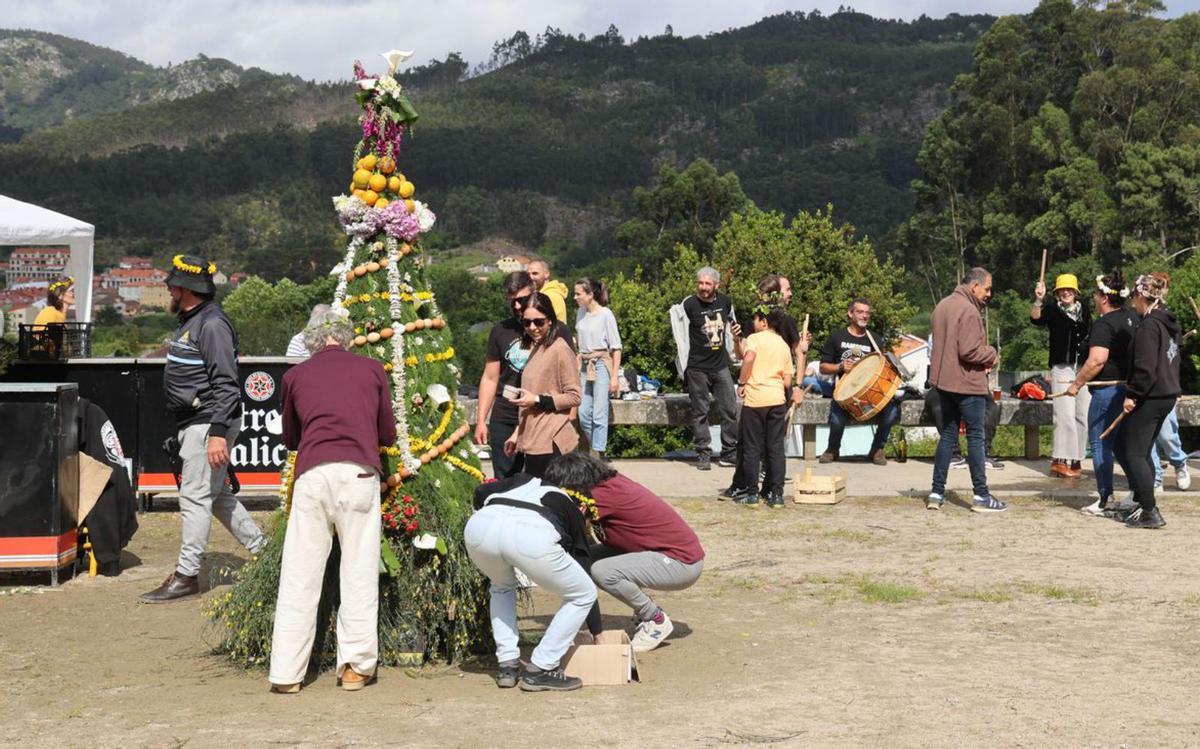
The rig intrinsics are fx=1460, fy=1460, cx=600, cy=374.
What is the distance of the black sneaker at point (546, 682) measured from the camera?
6.43m

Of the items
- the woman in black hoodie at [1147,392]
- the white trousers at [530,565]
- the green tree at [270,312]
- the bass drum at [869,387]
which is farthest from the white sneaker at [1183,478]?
the green tree at [270,312]

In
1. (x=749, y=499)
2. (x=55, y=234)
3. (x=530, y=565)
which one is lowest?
(x=749, y=499)

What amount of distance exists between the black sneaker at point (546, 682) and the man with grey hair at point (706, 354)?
24.2 ft

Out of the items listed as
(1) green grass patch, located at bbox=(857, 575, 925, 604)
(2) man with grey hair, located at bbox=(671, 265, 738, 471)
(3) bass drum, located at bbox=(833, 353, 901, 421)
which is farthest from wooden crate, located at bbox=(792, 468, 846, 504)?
(1) green grass patch, located at bbox=(857, 575, 925, 604)

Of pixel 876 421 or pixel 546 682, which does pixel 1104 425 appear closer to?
pixel 876 421

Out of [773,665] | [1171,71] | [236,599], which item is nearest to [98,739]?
[236,599]

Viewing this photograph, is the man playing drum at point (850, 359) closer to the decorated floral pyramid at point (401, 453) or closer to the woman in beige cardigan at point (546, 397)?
the woman in beige cardigan at point (546, 397)

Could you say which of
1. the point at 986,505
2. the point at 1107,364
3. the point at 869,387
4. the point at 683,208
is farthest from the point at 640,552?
the point at 683,208

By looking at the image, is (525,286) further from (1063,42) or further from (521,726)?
(1063,42)

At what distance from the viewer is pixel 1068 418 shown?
13406mm

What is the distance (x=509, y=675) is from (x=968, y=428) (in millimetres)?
6138

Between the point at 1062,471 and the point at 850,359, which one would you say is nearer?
the point at 1062,471

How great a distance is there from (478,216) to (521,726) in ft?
573

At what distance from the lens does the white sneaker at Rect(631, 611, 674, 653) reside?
7.23 m
